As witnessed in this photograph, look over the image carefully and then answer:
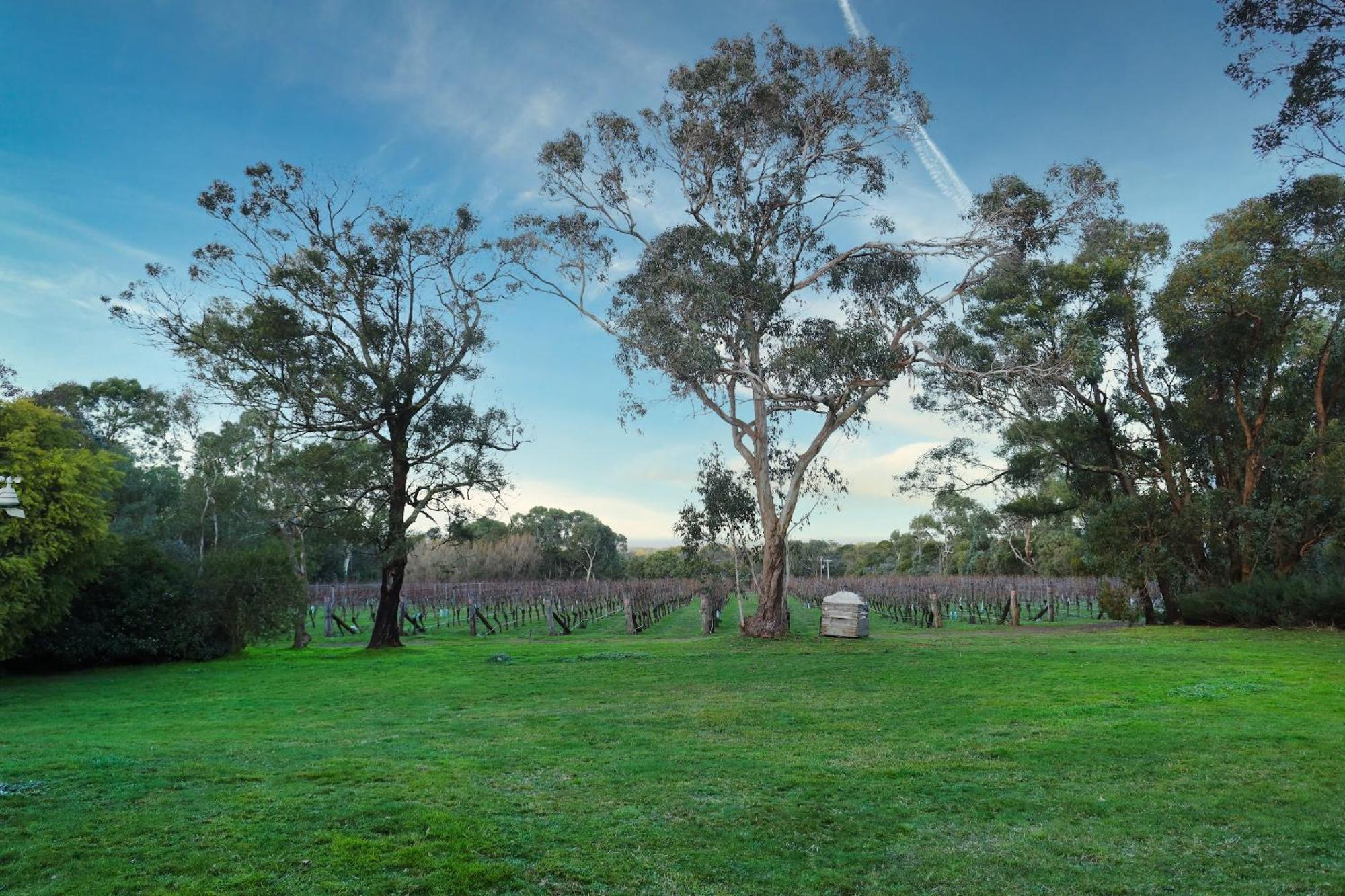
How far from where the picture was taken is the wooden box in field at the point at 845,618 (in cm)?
1845

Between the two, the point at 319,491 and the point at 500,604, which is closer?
the point at 319,491

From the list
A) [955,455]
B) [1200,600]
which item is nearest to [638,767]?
[1200,600]

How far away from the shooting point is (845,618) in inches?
732

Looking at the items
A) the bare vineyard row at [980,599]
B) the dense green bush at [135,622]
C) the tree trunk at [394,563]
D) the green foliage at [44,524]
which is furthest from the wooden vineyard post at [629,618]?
the green foliage at [44,524]

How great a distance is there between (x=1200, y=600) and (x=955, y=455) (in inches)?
300

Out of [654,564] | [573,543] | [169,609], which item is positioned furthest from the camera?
[654,564]

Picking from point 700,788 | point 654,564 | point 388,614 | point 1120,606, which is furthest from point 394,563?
point 654,564

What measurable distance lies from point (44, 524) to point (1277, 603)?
24495 mm

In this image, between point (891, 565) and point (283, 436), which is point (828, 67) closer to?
point (283, 436)

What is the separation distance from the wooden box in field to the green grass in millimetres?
7869

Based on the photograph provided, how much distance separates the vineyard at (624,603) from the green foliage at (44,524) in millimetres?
14328

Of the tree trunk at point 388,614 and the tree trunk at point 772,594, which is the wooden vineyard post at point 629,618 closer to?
the tree trunk at point 772,594

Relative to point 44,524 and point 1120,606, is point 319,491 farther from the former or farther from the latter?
point 1120,606

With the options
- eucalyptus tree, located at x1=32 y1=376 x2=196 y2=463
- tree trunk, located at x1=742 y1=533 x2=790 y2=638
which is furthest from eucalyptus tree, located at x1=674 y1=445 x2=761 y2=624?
eucalyptus tree, located at x1=32 y1=376 x2=196 y2=463
